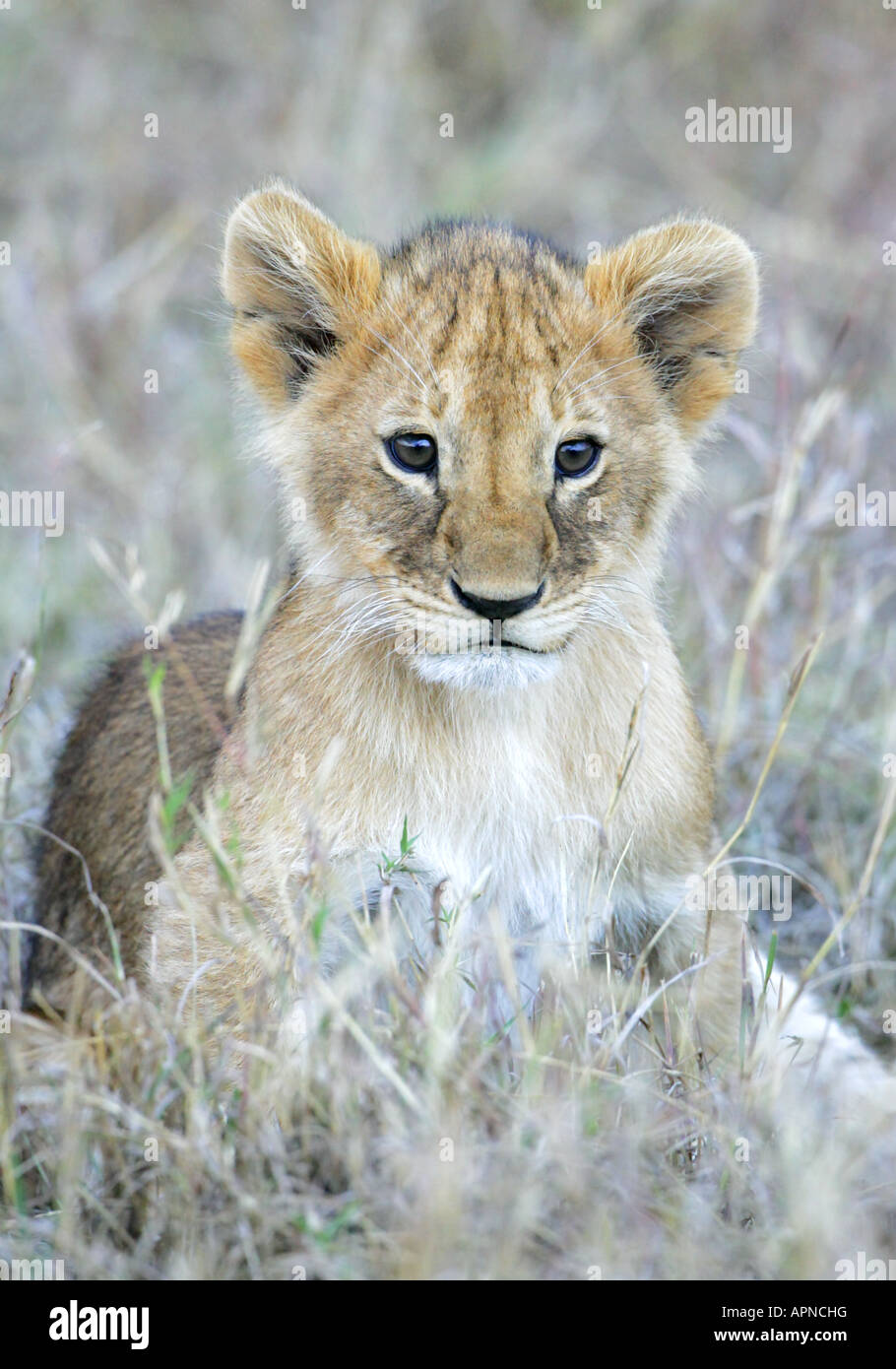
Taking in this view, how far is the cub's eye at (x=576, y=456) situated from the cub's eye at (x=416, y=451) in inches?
10.1

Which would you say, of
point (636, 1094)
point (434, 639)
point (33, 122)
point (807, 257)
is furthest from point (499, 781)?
point (33, 122)

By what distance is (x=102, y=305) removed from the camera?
7629mm

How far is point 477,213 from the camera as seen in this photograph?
7680 mm

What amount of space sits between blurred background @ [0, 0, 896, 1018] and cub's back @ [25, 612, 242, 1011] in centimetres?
32

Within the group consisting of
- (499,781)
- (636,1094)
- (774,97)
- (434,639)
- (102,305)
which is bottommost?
(636,1094)

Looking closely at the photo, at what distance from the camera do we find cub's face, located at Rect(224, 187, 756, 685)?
3.17 m

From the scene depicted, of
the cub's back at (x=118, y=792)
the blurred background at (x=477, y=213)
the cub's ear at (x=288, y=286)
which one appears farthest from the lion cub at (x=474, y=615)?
the blurred background at (x=477, y=213)

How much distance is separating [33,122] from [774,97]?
4136 millimetres

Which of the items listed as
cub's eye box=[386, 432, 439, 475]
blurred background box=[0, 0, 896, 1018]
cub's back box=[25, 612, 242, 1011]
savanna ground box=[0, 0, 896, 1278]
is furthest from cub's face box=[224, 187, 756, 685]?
blurred background box=[0, 0, 896, 1018]
